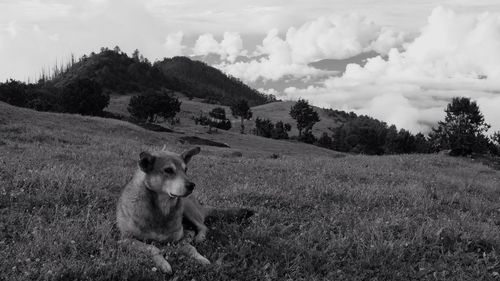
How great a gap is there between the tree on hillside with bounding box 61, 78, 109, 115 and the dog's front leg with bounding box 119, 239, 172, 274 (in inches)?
4344

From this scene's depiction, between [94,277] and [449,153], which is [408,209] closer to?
[94,277]

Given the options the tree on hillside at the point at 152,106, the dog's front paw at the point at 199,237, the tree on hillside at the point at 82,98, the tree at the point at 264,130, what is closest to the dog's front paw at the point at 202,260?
the dog's front paw at the point at 199,237

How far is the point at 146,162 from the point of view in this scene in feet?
24.8

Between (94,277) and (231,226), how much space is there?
3.31m

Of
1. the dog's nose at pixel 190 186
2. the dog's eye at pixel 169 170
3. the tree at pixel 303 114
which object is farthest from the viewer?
the tree at pixel 303 114

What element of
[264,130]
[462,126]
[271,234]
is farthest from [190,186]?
[264,130]

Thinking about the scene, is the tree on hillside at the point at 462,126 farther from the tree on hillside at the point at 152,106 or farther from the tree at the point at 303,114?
the tree at the point at 303,114

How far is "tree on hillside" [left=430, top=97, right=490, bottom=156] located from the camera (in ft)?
192

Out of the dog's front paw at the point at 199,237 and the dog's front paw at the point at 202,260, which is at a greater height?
the dog's front paw at the point at 199,237

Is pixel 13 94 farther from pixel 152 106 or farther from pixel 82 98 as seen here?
pixel 152 106

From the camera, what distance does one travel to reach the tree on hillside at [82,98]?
362 feet

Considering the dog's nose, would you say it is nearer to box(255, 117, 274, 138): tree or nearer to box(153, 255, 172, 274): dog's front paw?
box(153, 255, 172, 274): dog's front paw

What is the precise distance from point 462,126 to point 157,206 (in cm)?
7118

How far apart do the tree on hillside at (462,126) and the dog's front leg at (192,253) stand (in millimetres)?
53767
